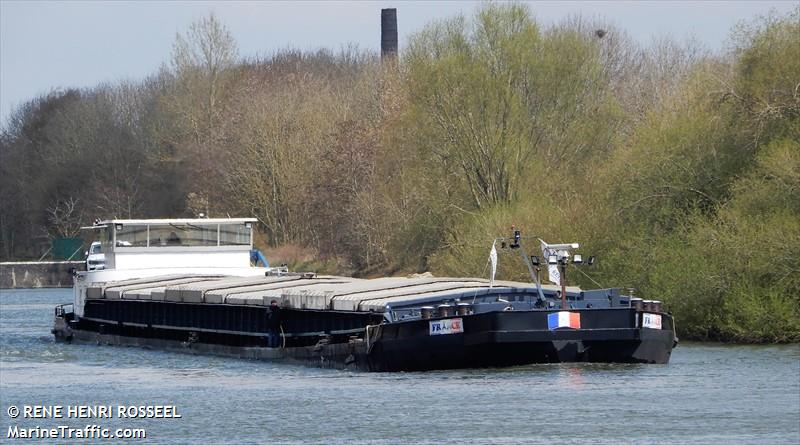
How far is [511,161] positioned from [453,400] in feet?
89.4

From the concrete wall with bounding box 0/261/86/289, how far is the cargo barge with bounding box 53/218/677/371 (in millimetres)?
52120

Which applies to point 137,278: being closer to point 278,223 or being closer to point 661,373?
point 661,373

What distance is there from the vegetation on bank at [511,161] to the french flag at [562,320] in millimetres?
7431

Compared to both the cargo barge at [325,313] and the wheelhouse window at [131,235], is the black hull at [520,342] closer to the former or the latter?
the cargo barge at [325,313]

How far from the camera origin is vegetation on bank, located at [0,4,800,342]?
3516 cm

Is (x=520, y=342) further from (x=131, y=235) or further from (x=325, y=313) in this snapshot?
(x=131, y=235)

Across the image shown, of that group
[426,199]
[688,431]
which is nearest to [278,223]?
[426,199]

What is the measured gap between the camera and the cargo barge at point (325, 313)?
27.2m

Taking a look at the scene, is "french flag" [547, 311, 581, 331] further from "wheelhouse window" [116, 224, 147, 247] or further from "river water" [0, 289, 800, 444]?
"wheelhouse window" [116, 224, 147, 247]

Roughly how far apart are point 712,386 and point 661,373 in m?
1.81

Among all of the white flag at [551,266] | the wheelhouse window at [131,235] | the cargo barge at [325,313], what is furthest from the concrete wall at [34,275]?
the white flag at [551,266]

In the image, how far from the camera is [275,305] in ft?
109

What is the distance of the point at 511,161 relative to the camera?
51.5 m

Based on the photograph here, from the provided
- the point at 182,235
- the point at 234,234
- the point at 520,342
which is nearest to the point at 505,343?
the point at 520,342
